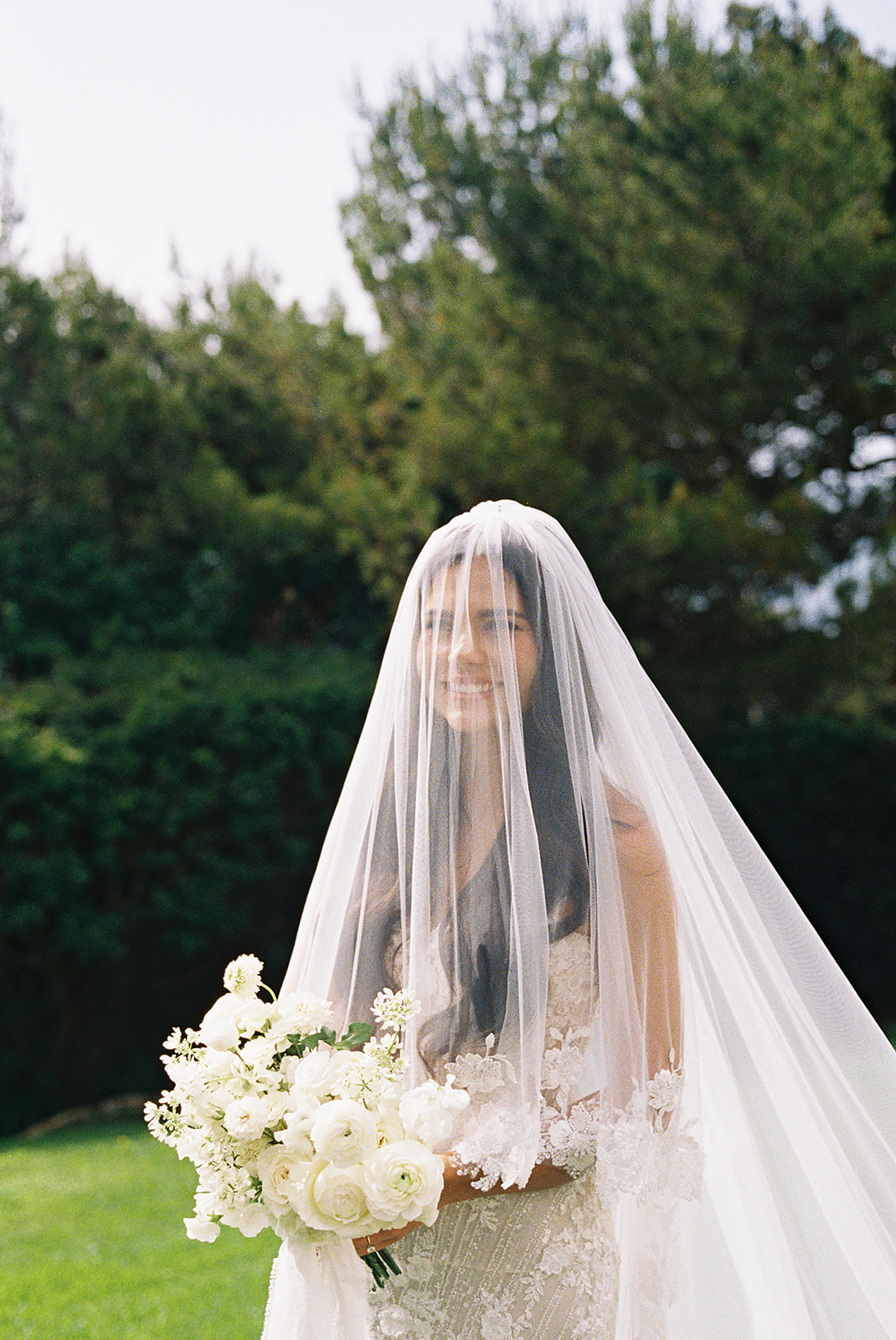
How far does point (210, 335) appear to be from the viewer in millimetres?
12797

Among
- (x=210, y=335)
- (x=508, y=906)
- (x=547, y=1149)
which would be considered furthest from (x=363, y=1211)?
(x=210, y=335)

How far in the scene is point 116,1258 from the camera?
4957mm

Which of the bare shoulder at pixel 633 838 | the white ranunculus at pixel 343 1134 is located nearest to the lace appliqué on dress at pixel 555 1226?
the bare shoulder at pixel 633 838

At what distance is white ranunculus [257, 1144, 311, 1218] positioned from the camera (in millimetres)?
1692

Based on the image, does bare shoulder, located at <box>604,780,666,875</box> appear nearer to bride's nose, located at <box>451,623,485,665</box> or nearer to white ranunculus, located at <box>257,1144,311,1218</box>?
bride's nose, located at <box>451,623,485,665</box>

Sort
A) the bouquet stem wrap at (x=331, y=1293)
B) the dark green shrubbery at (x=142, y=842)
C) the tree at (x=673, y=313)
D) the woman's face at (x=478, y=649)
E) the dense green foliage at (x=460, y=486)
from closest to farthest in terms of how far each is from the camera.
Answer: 1. the bouquet stem wrap at (x=331, y=1293)
2. the woman's face at (x=478, y=649)
3. the dark green shrubbery at (x=142, y=842)
4. the dense green foliage at (x=460, y=486)
5. the tree at (x=673, y=313)

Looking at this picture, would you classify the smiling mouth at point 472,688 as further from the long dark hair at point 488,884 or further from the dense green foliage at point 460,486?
the dense green foliage at point 460,486

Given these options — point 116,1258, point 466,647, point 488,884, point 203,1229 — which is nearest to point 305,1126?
point 203,1229

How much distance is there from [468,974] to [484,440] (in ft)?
26.1

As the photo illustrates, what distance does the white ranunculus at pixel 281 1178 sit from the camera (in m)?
1.69

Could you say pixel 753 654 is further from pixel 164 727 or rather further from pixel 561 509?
pixel 164 727

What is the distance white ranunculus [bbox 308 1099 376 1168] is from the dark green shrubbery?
649 cm

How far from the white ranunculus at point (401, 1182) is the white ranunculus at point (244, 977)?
15.7 inches

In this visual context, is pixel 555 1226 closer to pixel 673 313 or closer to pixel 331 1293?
pixel 331 1293
